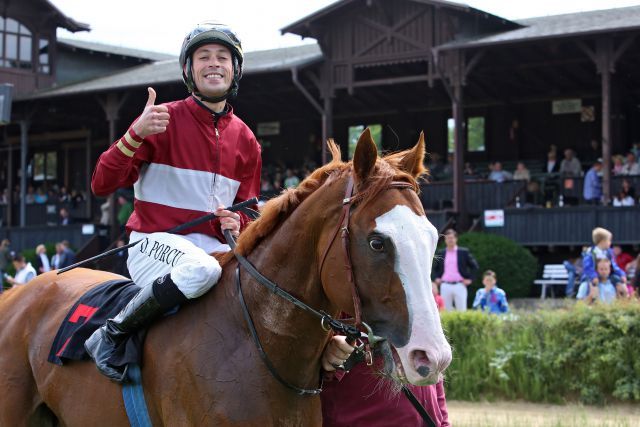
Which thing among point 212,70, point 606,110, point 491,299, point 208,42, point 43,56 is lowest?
point 491,299

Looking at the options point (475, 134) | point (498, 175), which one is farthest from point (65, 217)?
point (498, 175)

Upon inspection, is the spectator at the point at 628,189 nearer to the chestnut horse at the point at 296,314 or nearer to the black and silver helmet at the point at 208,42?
the black and silver helmet at the point at 208,42

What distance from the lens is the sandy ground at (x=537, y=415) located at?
317 inches

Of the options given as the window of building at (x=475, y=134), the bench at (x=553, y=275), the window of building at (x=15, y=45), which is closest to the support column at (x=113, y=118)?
the window of building at (x=15, y=45)

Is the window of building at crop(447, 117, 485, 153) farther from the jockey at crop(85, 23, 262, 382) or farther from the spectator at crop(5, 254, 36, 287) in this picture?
the jockey at crop(85, 23, 262, 382)

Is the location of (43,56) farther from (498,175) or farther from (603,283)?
(603,283)

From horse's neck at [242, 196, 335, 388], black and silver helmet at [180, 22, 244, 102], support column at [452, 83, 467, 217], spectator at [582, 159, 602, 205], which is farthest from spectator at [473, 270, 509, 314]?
horse's neck at [242, 196, 335, 388]

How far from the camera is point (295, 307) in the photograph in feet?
12.9

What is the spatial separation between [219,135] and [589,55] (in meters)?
17.7

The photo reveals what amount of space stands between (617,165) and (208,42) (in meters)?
18.7

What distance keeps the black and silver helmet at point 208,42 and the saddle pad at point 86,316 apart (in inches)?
42.7

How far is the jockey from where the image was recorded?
14.5ft

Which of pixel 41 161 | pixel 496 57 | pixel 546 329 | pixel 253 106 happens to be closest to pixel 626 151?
pixel 496 57

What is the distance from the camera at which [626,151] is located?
85.7 feet
